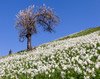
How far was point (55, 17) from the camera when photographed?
108ft

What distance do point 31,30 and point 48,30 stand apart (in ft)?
14.1

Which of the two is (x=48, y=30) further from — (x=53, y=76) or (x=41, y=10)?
(x=53, y=76)

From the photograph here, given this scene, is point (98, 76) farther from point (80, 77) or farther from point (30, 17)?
point (30, 17)

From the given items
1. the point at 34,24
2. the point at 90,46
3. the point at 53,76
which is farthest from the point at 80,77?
the point at 34,24

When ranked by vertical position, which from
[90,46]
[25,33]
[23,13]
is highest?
[23,13]

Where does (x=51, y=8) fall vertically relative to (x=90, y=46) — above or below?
above

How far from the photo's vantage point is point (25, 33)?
31875 mm

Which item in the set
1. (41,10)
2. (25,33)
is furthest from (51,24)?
(25,33)

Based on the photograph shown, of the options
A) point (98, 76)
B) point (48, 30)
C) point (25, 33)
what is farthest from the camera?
point (48, 30)

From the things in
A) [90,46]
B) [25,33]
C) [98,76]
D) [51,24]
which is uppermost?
[51,24]

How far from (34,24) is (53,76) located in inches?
993

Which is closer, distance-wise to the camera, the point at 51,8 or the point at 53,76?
the point at 53,76

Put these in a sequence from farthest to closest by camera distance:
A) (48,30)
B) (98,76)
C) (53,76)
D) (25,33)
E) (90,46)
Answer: (48,30)
(25,33)
(90,46)
(53,76)
(98,76)

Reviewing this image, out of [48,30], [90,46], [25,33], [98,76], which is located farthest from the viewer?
[48,30]
